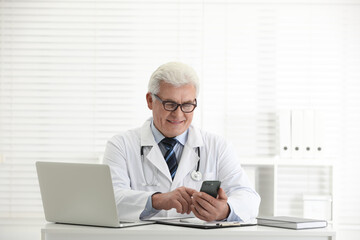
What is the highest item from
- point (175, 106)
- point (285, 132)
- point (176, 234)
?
point (175, 106)

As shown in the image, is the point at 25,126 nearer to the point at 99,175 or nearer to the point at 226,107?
the point at 226,107

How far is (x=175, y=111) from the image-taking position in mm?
2445

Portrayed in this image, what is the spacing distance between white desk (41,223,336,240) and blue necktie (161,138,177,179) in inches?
29.0

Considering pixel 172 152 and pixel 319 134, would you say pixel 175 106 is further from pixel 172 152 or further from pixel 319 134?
pixel 319 134

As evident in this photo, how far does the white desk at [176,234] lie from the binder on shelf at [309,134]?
228 cm

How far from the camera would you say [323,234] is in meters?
1.72

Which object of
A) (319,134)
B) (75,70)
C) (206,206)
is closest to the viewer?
(206,206)

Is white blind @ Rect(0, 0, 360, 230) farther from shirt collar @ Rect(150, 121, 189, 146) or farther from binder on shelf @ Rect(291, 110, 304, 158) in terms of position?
shirt collar @ Rect(150, 121, 189, 146)

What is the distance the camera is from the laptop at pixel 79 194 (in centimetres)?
174

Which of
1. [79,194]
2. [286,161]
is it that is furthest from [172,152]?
[286,161]

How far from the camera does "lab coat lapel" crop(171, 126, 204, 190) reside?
7.97 feet

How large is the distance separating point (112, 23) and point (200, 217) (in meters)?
2.70

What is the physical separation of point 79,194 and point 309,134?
8.21 ft

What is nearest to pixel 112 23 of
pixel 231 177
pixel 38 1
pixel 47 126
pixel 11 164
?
pixel 38 1
